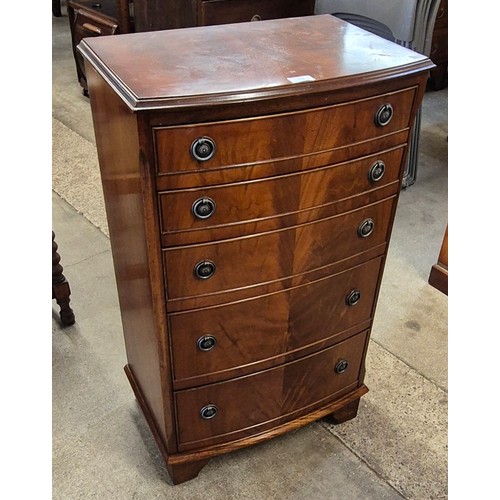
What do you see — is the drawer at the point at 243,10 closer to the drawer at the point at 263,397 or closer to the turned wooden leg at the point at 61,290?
the turned wooden leg at the point at 61,290

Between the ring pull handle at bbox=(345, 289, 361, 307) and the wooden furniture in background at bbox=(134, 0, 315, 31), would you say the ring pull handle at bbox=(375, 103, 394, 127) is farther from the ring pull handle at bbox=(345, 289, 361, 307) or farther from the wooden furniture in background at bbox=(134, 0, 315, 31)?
the wooden furniture in background at bbox=(134, 0, 315, 31)

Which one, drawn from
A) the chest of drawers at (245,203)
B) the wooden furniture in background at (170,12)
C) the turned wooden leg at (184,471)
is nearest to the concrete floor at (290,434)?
the turned wooden leg at (184,471)

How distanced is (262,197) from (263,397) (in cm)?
57

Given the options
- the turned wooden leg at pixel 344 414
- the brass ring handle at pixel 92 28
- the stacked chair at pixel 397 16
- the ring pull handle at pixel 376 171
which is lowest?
the turned wooden leg at pixel 344 414

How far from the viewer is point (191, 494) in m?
1.50

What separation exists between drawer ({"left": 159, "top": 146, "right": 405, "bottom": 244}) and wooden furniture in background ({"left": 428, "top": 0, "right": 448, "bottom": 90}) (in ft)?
9.72

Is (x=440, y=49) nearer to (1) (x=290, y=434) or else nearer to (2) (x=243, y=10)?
(2) (x=243, y=10)

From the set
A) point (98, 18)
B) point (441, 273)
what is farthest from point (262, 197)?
point (98, 18)

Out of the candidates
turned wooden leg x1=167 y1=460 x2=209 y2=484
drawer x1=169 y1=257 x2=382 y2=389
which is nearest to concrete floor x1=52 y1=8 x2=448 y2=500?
turned wooden leg x1=167 y1=460 x2=209 y2=484

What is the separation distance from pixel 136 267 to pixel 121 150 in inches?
10.6

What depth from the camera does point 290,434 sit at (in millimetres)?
1666

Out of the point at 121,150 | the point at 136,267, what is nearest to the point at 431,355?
the point at 136,267

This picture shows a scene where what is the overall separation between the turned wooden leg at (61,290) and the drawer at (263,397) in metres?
0.77

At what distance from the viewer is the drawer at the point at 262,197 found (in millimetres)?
1048
